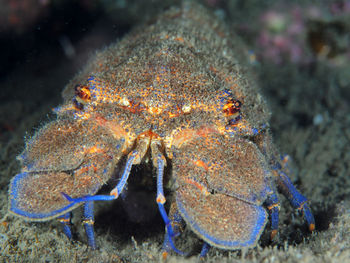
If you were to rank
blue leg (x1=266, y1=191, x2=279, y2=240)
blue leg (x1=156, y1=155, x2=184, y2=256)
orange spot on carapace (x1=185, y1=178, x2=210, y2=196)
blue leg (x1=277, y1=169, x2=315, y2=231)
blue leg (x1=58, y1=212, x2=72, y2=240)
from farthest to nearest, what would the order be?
blue leg (x1=277, y1=169, x2=315, y2=231)
blue leg (x1=266, y1=191, x2=279, y2=240)
blue leg (x1=58, y1=212, x2=72, y2=240)
orange spot on carapace (x1=185, y1=178, x2=210, y2=196)
blue leg (x1=156, y1=155, x2=184, y2=256)

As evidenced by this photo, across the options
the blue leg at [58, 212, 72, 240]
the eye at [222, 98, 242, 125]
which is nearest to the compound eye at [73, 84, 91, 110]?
the blue leg at [58, 212, 72, 240]

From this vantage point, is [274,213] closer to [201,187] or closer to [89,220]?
[201,187]

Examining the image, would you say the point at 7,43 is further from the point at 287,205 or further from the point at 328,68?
the point at 328,68

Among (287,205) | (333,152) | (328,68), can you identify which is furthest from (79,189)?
(328,68)

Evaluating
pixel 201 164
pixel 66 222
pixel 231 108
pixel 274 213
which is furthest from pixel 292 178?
pixel 66 222

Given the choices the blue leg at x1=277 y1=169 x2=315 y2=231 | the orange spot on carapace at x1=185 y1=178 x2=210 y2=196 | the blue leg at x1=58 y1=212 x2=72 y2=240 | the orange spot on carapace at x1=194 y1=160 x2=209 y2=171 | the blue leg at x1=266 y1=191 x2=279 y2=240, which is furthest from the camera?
the blue leg at x1=277 y1=169 x2=315 y2=231

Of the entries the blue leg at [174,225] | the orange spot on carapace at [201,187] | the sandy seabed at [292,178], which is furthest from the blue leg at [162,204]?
the orange spot on carapace at [201,187]

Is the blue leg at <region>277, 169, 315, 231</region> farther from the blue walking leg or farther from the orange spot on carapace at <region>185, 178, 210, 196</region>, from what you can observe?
the orange spot on carapace at <region>185, 178, 210, 196</region>

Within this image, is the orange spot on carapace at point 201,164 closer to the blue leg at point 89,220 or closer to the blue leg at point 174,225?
the blue leg at point 174,225

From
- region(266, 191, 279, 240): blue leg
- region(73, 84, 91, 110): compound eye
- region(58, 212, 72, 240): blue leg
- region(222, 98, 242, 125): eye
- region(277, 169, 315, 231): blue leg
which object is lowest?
region(277, 169, 315, 231): blue leg
